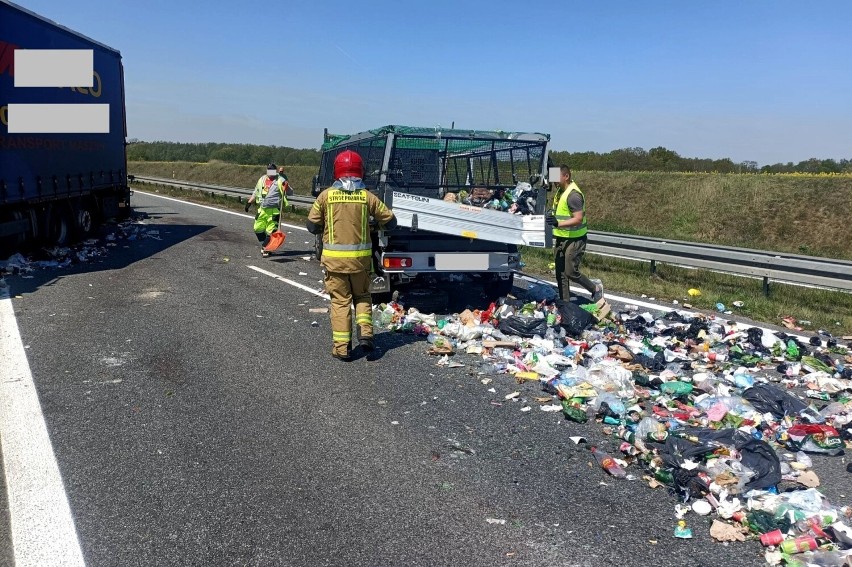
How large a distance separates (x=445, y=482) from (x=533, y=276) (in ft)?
25.5

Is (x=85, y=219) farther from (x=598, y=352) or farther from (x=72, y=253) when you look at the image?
(x=598, y=352)

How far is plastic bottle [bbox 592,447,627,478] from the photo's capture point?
3971 mm

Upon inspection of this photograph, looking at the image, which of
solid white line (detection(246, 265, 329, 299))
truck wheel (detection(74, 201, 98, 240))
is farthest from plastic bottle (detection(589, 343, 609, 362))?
truck wheel (detection(74, 201, 98, 240))

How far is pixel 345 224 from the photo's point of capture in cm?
626

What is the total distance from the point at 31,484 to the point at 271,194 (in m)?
9.52

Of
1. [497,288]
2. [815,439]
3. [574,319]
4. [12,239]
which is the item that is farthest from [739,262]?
[12,239]

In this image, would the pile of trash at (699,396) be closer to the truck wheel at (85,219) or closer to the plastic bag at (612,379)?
the plastic bag at (612,379)

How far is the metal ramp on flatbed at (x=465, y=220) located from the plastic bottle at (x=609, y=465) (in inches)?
153

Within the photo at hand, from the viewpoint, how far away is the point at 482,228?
26.0ft

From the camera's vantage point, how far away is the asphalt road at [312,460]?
10.3 ft

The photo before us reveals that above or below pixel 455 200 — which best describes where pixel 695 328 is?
below

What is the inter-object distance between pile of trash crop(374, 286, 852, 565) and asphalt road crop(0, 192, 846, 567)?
16 centimetres

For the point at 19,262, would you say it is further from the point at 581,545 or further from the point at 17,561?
the point at 581,545

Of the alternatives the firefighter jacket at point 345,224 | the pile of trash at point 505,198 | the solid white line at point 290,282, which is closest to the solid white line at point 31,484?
the firefighter jacket at point 345,224
